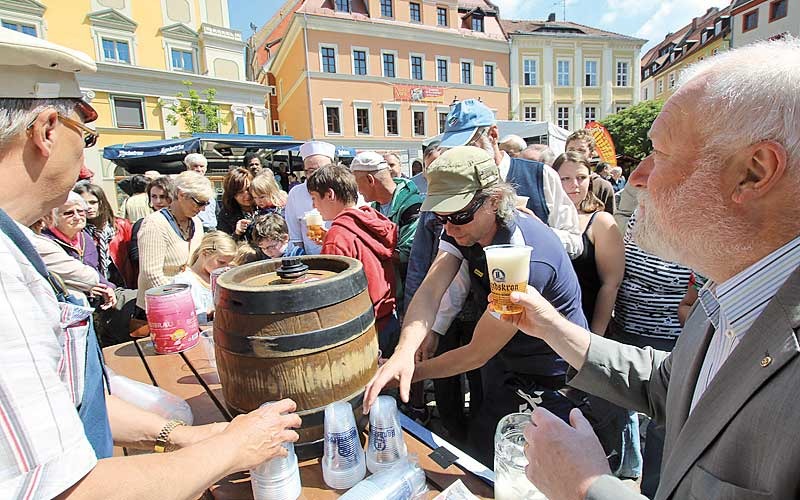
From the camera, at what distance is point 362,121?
30344mm

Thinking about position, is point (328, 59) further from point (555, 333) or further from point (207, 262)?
point (555, 333)

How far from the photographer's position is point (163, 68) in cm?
2670

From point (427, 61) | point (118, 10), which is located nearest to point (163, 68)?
point (118, 10)

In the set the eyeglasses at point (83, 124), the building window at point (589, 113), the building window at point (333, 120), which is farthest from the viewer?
the building window at point (589, 113)

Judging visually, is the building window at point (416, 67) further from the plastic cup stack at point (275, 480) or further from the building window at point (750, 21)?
the plastic cup stack at point (275, 480)

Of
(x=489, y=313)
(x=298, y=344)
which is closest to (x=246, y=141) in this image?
(x=489, y=313)

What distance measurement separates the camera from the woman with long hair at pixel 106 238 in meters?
4.43

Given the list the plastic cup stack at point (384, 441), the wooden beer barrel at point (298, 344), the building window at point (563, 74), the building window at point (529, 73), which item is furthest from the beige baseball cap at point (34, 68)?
the building window at point (563, 74)

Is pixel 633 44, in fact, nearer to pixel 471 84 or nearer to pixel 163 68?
pixel 471 84

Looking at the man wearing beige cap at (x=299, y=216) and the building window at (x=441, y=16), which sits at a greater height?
the building window at (x=441, y=16)

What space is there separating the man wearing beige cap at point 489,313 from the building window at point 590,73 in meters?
40.0

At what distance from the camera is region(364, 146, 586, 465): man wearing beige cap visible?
5.97ft

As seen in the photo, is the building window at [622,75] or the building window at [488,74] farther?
the building window at [622,75]

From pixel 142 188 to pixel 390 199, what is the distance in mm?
4665
